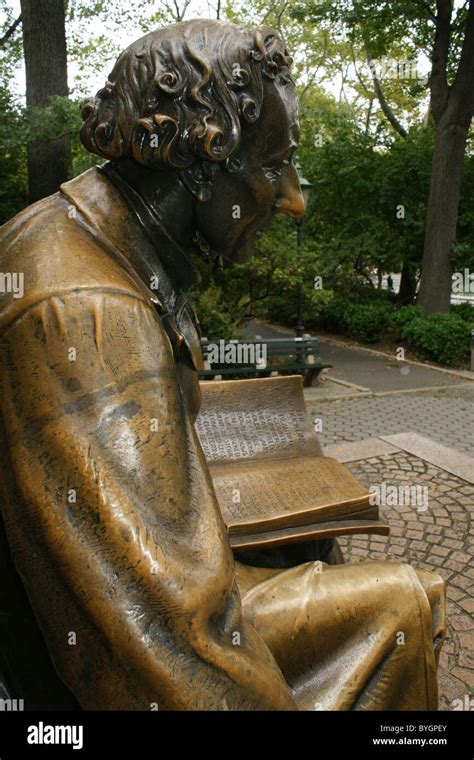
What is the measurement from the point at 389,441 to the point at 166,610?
5.86 metres

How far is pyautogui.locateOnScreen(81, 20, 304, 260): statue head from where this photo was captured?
1.35 meters

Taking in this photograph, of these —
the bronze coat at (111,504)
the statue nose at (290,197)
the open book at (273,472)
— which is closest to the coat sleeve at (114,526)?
the bronze coat at (111,504)

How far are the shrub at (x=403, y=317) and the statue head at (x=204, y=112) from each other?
1272 centimetres

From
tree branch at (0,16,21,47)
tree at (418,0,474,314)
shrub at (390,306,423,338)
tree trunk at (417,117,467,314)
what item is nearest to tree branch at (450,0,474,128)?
tree at (418,0,474,314)

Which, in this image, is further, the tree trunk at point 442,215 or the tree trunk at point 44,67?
the tree trunk at point 442,215

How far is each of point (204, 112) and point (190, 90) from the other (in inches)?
2.1

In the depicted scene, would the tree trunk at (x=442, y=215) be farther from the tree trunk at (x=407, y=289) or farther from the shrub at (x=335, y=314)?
the tree trunk at (x=407, y=289)

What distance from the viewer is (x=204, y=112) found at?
1.36 metres

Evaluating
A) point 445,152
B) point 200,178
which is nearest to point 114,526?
point 200,178

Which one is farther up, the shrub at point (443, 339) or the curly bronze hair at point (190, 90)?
the curly bronze hair at point (190, 90)

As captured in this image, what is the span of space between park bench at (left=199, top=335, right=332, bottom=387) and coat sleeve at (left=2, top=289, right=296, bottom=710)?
7610mm

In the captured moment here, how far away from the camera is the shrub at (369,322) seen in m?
14.6
